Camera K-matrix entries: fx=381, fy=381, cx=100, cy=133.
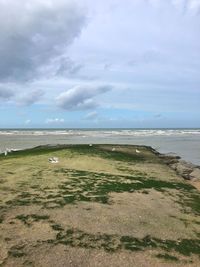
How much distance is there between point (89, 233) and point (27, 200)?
11.5ft

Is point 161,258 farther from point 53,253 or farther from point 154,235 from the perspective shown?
point 53,253

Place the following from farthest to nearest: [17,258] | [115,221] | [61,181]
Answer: [61,181]
[115,221]
[17,258]

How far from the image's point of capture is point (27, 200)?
41.1 feet

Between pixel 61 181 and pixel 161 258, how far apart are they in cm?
785

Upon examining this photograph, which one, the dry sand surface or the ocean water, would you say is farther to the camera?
the ocean water

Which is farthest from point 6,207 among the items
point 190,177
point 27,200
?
point 190,177

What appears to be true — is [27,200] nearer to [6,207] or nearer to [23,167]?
[6,207]

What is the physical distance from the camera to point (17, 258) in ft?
26.6

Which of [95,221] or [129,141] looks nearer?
[95,221]

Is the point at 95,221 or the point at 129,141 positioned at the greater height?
the point at 129,141

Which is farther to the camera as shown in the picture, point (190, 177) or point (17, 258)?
point (190, 177)

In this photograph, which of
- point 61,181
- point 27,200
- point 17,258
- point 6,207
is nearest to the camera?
point 17,258

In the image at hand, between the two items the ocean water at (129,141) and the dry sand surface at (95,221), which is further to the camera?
the ocean water at (129,141)

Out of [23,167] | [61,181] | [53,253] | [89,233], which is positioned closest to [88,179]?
[61,181]
